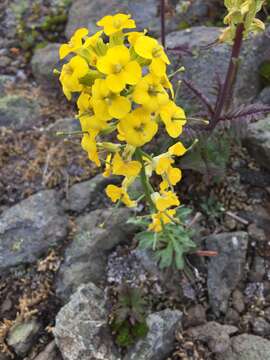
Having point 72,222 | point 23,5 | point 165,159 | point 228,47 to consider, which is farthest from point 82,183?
point 23,5

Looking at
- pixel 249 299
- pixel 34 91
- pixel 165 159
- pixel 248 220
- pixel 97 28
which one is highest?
pixel 165 159

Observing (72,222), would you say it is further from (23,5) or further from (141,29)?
(23,5)

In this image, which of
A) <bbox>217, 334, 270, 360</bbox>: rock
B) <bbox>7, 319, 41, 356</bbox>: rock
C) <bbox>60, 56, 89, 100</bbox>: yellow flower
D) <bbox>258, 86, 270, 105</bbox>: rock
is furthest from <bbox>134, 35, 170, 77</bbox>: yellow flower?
<bbox>258, 86, 270, 105</bbox>: rock

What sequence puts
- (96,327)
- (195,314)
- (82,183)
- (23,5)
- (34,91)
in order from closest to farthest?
(96,327), (195,314), (82,183), (34,91), (23,5)

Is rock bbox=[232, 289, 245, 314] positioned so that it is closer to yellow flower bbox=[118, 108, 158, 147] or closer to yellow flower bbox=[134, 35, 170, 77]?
yellow flower bbox=[118, 108, 158, 147]

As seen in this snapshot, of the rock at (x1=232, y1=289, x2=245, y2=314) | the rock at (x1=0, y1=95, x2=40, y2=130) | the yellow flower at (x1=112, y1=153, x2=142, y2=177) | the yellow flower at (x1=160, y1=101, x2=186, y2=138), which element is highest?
the yellow flower at (x1=160, y1=101, x2=186, y2=138)

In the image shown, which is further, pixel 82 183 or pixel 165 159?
pixel 82 183

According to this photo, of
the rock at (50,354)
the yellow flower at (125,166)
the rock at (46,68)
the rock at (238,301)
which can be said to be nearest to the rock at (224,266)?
the rock at (238,301)
